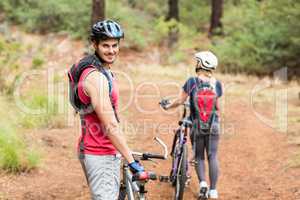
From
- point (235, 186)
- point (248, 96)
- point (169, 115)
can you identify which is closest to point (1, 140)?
point (235, 186)

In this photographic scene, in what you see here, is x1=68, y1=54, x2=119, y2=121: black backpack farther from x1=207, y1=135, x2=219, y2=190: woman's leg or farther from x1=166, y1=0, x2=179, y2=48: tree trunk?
x1=166, y1=0, x2=179, y2=48: tree trunk

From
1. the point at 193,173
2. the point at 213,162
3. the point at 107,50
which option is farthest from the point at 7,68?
the point at 107,50

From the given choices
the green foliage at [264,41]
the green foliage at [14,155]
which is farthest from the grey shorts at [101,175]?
the green foliage at [264,41]

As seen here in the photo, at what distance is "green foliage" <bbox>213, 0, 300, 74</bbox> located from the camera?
19.0 m

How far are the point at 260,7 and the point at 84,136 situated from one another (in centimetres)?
1798

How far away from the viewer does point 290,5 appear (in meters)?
18.4

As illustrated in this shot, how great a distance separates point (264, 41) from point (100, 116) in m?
16.6

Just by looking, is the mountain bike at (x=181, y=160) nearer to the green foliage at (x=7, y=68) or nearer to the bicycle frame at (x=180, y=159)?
the bicycle frame at (x=180, y=159)

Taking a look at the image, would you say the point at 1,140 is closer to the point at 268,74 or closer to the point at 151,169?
the point at 151,169

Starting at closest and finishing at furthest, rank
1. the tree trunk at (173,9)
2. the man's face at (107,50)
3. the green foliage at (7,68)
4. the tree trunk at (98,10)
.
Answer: the man's face at (107,50) < the green foliage at (7,68) < the tree trunk at (98,10) < the tree trunk at (173,9)

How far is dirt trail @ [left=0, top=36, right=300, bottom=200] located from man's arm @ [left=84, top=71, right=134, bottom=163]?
312cm

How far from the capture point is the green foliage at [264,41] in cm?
1905

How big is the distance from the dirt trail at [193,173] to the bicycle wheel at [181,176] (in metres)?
0.55

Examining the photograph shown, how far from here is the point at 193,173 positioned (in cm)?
884
